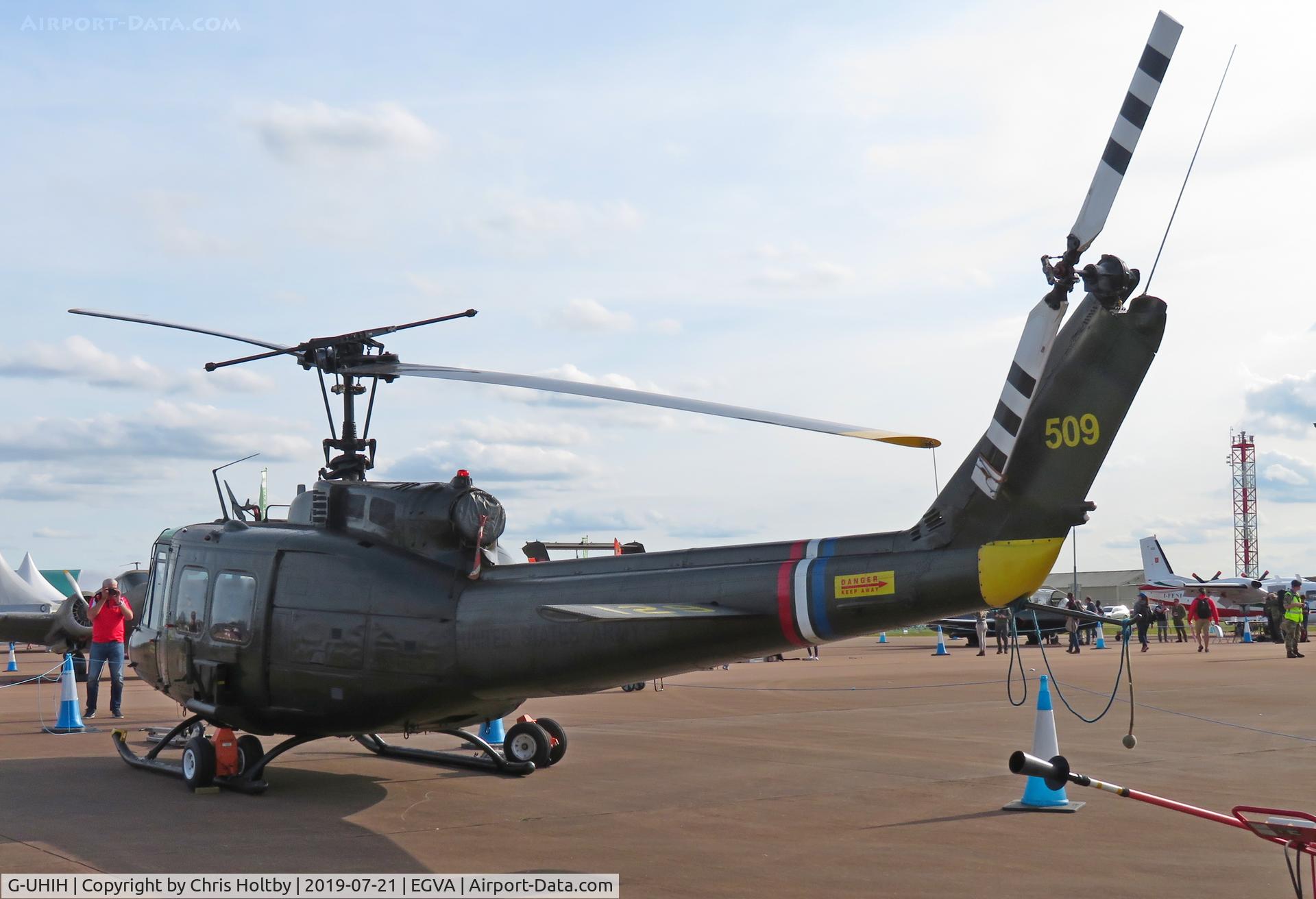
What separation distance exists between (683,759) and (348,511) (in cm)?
481

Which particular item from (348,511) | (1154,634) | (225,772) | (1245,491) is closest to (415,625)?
(348,511)

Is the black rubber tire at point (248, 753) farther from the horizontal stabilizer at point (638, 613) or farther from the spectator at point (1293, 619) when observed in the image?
the spectator at point (1293, 619)

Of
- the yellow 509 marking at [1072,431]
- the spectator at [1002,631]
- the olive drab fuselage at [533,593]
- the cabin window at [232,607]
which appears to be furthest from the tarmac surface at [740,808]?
the spectator at [1002,631]

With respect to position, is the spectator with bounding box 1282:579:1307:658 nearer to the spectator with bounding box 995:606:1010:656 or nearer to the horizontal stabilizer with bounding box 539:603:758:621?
the spectator with bounding box 995:606:1010:656

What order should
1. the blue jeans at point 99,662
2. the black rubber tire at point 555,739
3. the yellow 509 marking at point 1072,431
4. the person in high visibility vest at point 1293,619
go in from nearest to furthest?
the yellow 509 marking at point 1072,431 < the black rubber tire at point 555,739 < the blue jeans at point 99,662 < the person in high visibility vest at point 1293,619

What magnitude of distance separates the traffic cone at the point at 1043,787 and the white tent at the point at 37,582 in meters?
37.8

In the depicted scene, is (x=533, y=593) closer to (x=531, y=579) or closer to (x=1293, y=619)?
(x=531, y=579)

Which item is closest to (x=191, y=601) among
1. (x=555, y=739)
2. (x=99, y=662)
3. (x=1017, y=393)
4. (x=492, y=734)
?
(x=555, y=739)

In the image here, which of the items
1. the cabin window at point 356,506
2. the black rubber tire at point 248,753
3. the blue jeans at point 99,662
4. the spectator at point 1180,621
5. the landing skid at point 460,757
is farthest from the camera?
the spectator at point 1180,621

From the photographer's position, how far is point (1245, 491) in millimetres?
110812

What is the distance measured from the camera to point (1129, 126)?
735cm

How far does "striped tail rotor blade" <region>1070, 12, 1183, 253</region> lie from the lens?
23.7 feet

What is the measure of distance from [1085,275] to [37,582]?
139ft

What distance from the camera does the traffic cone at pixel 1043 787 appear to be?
9883 mm
